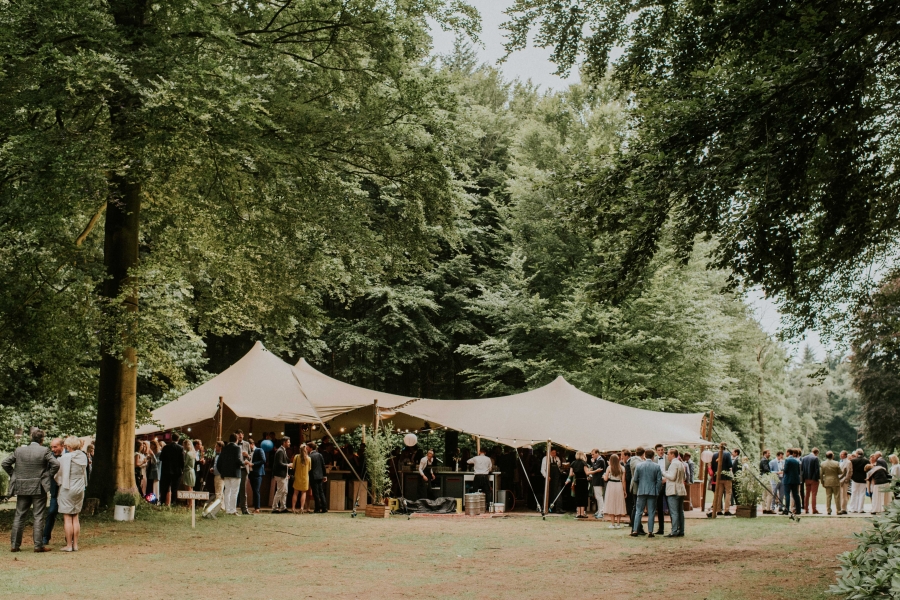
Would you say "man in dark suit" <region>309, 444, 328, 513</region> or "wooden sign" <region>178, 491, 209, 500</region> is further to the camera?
"man in dark suit" <region>309, 444, 328, 513</region>

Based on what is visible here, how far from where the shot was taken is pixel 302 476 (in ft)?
61.4

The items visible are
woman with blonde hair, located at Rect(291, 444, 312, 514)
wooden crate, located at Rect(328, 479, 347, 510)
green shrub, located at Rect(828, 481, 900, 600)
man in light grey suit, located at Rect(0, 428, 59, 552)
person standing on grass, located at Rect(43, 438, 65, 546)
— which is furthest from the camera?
wooden crate, located at Rect(328, 479, 347, 510)

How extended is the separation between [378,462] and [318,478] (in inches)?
79.4

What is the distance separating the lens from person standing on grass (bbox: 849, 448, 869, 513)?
63.6 feet

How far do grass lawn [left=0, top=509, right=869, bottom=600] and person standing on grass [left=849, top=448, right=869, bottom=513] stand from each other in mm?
4245

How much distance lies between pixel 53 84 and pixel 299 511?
34.6 feet

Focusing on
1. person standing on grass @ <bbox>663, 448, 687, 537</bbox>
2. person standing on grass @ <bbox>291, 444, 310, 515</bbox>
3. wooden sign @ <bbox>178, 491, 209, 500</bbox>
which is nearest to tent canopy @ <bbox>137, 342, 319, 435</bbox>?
person standing on grass @ <bbox>291, 444, 310, 515</bbox>

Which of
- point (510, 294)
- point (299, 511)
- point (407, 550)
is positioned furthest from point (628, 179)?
point (510, 294)

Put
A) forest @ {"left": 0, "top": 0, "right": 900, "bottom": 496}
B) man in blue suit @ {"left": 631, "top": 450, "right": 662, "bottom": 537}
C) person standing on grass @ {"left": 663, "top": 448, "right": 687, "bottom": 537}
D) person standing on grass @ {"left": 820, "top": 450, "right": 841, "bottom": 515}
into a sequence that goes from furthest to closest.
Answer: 1. person standing on grass @ {"left": 820, "top": 450, "right": 841, "bottom": 515}
2. man in blue suit @ {"left": 631, "top": 450, "right": 662, "bottom": 537}
3. person standing on grass @ {"left": 663, "top": 448, "right": 687, "bottom": 537}
4. forest @ {"left": 0, "top": 0, "right": 900, "bottom": 496}

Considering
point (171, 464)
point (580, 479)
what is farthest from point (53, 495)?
point (580, 479)

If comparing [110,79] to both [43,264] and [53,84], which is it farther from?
[43,264]

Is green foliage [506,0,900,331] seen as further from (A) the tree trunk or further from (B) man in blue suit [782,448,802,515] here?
(B) man in blue suit [782,448,802,515]

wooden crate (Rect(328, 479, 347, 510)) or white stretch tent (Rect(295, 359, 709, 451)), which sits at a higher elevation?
white stretch tent (Rect(295, 359, 709, 451))

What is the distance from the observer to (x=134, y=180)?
40.9 feet
